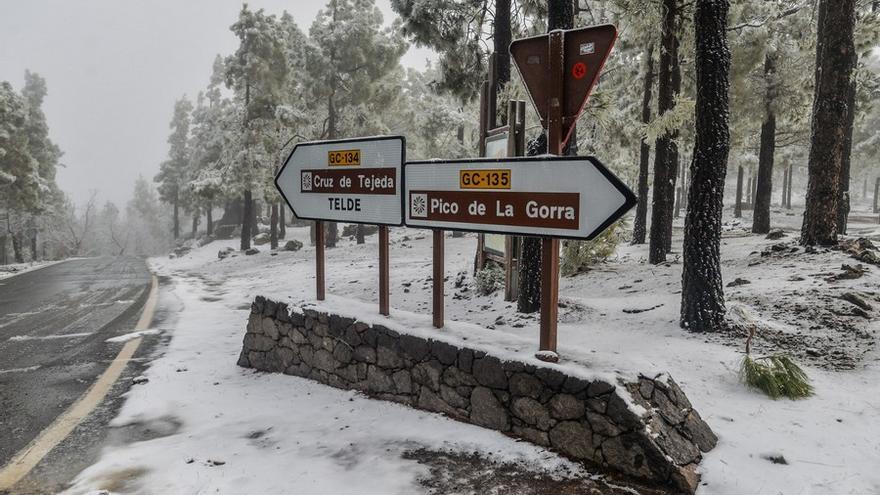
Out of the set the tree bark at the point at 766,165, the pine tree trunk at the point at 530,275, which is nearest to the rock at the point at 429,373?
the pine tree trunk at the point at 530,275

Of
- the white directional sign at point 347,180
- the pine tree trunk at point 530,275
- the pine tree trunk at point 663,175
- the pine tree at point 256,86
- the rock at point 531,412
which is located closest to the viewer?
the rock at point 531,412

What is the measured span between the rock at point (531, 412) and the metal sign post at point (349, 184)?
1940 millimetres

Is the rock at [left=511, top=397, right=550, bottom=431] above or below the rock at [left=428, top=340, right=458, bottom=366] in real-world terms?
below

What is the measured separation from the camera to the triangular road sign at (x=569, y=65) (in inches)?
161

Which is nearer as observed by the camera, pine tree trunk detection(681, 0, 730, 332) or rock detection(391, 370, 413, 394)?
rock detection(391, 370, 413, 394)

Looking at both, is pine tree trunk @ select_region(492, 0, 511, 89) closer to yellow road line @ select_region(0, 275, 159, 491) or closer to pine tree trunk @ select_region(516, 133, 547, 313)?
pine tree trunk @ select_region(516, 133, 547, 313)

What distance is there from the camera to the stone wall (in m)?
3.65

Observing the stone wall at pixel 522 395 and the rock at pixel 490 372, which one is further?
the rock at pixel 490 372

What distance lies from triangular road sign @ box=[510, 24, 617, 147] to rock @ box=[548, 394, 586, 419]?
82.7 inches

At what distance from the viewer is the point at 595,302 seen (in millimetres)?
8359

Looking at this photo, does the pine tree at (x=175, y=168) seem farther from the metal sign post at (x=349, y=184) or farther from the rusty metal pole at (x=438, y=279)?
the rusty metal pole at (x=438, y=279)

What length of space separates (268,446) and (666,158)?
11153 millimetres

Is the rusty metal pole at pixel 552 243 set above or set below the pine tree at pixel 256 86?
below

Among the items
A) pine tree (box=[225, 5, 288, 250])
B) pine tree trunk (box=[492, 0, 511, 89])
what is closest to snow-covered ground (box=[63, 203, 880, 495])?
pine tree trunk (box=[492, 0, 511, 89])
